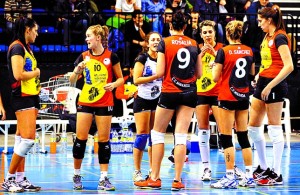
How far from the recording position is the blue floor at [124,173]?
1047 cm

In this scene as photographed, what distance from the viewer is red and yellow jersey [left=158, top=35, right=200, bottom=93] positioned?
10.1m

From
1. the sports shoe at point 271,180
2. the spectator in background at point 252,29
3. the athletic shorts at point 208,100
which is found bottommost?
the sports shoe at point 271,180

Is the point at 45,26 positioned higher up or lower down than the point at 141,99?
higher up

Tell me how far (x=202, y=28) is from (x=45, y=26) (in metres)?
8.76

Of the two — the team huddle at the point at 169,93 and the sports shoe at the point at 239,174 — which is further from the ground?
the team huddle at the point at 169,93

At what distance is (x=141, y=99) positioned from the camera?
1091cm

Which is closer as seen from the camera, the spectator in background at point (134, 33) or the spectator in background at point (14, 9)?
the spectator in background at point (14, 9)

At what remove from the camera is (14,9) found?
1881cm

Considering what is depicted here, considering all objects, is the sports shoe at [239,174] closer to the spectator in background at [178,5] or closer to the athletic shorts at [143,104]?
the athletic shorts at [143,104]

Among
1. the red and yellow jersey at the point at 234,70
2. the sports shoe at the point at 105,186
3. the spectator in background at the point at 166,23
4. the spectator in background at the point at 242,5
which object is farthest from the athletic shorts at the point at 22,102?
the spectator in background at the point at 242,5

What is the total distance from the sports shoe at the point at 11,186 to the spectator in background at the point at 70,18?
29.8 feet

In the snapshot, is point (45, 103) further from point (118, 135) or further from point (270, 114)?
point (270, 114)

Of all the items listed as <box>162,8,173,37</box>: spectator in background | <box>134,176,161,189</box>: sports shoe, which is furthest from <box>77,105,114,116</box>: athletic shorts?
<box>162,8,173,37</box>: spectator in background

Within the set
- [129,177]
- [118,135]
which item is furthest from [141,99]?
[118,135]
